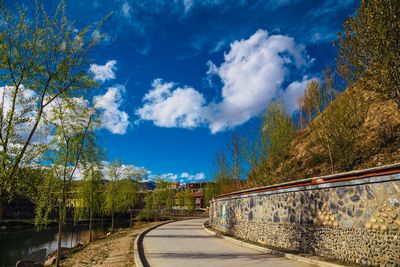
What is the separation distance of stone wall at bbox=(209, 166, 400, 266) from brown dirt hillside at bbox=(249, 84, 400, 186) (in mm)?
9201

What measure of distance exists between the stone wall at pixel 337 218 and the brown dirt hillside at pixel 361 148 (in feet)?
30.2

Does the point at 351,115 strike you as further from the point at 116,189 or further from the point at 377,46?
the point at 116,189

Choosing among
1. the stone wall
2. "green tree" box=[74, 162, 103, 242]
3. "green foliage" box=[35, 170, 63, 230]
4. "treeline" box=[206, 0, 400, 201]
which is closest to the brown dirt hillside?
"treeline" box=[206, 0, 400, 201]

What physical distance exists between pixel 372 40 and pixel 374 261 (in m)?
7.80

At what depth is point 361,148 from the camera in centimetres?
2175

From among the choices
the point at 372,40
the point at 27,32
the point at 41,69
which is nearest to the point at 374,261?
the point at 372,40

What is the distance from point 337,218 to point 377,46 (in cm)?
635

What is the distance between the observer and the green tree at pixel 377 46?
1073cm

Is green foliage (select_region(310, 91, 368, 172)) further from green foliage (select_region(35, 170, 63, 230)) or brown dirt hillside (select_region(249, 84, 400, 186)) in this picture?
green foliage (select_region(35, 170, 63, 230))

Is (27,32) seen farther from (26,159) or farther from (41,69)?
(26,159)

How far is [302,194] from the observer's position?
10883mm

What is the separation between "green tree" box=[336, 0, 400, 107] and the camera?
10727 mm

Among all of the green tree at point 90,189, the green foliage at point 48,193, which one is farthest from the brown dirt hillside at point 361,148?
the green foliage at point 48,193

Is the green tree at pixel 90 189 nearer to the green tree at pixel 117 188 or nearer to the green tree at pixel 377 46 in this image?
the green tree at pixel 117 188
